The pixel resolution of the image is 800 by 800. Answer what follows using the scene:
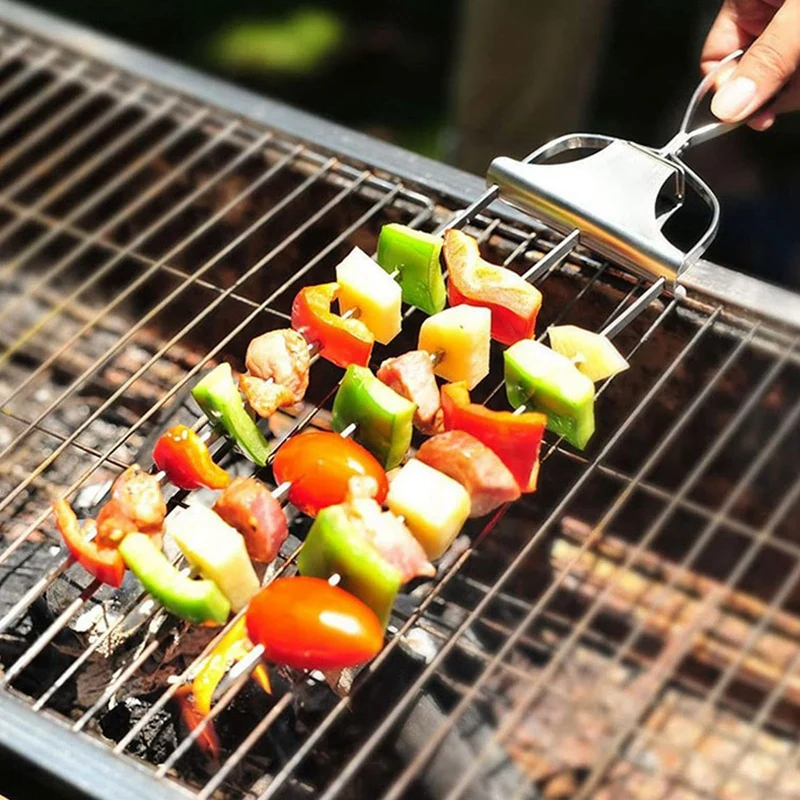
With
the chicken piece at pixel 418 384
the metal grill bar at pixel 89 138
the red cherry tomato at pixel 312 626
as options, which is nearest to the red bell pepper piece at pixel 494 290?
the chicken piece at pixel 418 384

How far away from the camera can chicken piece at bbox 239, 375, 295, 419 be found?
2014 millimetres

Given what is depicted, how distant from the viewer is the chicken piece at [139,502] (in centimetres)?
185

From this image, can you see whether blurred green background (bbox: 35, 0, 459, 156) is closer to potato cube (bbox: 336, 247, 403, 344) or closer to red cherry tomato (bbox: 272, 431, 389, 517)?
potato cube (bbox: 336, 247, 403, 344)

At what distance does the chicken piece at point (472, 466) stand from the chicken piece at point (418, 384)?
0.09 metres

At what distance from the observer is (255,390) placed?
2.02 metres

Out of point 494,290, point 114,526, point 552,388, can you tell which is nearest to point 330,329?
point 494,290

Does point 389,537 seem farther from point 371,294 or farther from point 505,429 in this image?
point 371,294

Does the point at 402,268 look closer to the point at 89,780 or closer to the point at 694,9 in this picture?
the point at 89,780

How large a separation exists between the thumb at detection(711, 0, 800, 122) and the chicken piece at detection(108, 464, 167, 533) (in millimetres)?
1304

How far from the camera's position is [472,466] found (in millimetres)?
1866

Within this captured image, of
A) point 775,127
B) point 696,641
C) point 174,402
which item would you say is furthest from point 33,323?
point 775,127

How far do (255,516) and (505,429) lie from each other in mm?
429

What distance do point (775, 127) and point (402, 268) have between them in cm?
298

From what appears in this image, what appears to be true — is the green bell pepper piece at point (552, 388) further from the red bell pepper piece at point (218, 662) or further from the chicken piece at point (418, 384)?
the red bell pepper piece at point (218, 662)
